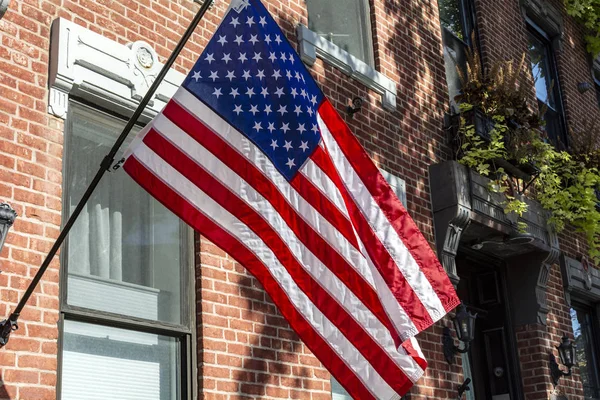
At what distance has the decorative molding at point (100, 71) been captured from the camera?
563 cm

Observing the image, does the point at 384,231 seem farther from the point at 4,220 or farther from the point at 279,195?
the point at 4,220

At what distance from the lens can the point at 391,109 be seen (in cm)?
870

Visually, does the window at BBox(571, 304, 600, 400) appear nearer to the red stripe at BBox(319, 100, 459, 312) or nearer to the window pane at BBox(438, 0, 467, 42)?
the window pane at BBox(438, 0, 467, 42)

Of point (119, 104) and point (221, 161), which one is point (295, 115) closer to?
point (221, 161)

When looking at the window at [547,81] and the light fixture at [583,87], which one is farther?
the light fixture at [583,87]

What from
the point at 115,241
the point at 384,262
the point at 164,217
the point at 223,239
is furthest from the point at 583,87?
the point at 223,239

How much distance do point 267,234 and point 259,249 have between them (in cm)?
9

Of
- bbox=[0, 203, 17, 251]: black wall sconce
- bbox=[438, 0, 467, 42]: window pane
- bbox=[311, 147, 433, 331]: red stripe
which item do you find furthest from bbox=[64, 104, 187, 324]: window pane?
bbox=[438, 0, 467, 42]: window pane

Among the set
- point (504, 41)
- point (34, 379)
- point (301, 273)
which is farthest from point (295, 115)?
point (504, 41)

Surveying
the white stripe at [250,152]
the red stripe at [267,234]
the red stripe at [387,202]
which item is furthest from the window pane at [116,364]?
the red stripe at [387,202]

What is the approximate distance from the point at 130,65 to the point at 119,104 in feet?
0.90

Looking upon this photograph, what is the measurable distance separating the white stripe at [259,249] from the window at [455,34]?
5.43 metres

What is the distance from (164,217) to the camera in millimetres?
6238

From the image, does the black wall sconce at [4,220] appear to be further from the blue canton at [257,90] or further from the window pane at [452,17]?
the window pane at [452,17]
